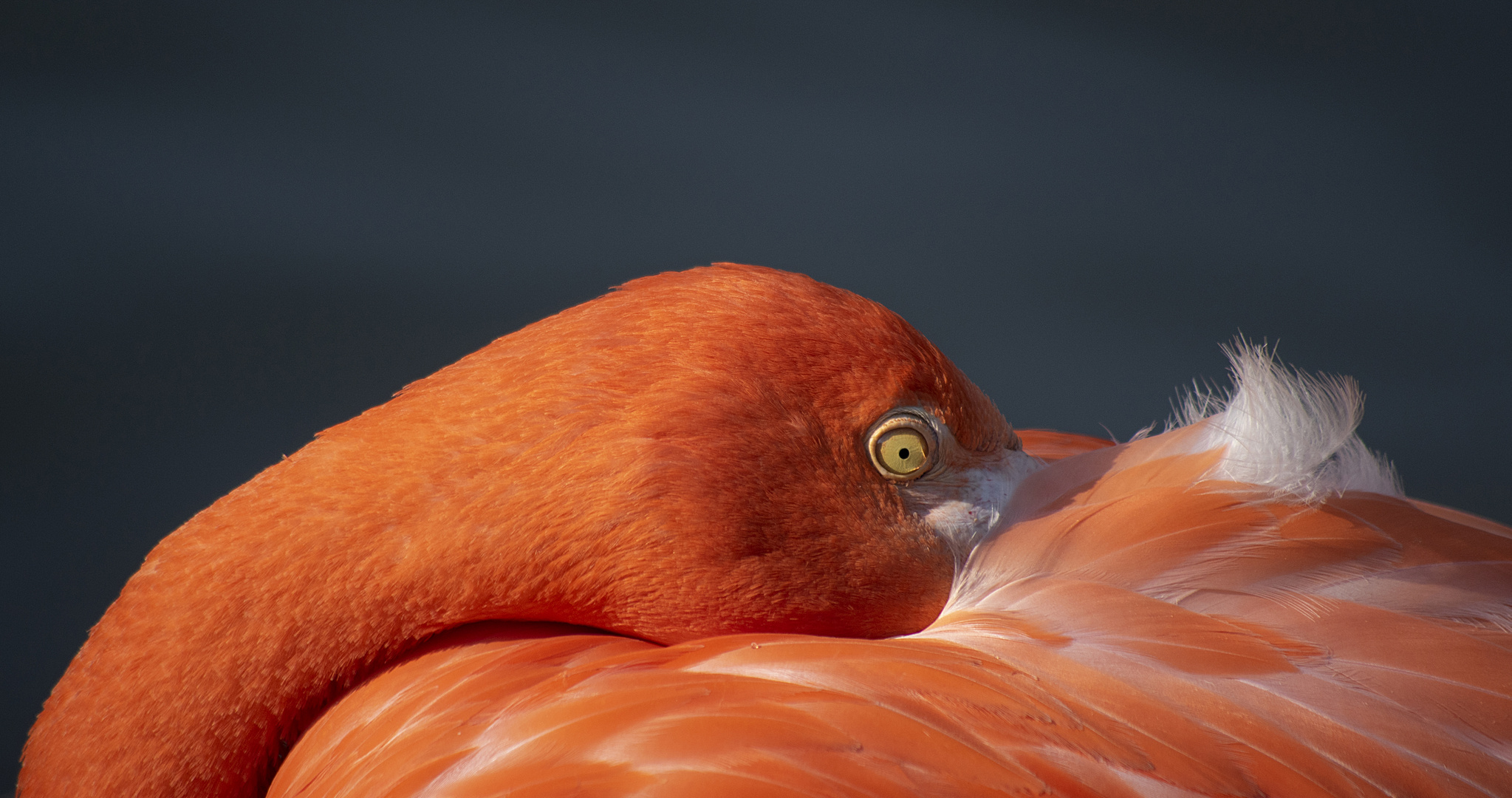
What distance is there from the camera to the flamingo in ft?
2.55

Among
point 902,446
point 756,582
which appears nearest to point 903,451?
point 902,446

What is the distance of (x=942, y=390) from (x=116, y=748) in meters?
0.88

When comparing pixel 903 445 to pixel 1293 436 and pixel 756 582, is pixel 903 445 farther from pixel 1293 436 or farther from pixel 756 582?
pixel 1293 436

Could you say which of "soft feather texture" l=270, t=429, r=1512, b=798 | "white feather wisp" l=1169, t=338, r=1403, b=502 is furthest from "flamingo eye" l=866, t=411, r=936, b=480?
"white feather wisp" l=1169, t=338, r=1403, b=502

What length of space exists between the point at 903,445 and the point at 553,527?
0.35m

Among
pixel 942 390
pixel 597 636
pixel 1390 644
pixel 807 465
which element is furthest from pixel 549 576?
pixel 1390 644

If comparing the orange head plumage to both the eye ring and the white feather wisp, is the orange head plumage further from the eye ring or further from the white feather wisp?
the white feather wisp

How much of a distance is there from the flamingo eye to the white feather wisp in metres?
0.28

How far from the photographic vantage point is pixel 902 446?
0.99 m

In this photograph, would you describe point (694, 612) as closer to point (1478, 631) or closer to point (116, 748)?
point (116, 748)

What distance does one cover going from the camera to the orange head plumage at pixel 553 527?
903 mm

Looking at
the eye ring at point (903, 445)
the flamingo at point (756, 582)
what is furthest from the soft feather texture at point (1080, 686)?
the eye ring at point (903, 445)

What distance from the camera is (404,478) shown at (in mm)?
928

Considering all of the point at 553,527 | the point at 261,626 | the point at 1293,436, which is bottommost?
the point at 261,626
